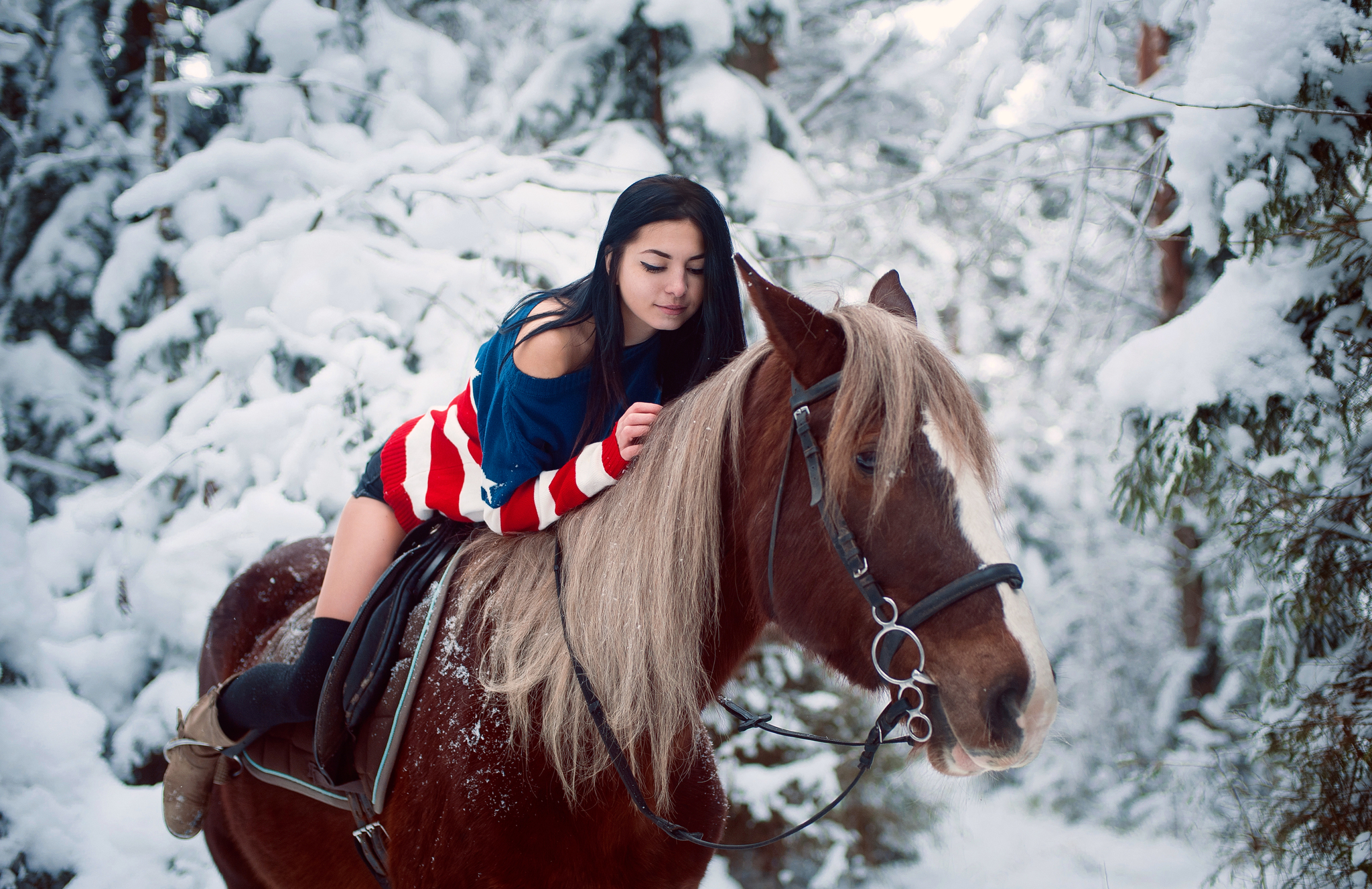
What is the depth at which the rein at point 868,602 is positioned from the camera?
126cm

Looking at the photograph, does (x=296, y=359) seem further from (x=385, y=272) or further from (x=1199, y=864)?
(x=1199, y=864)

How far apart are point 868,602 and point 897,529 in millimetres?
159

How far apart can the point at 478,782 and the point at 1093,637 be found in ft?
27.3

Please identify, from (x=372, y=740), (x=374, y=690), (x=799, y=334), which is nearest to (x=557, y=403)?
(x=799, y=334)

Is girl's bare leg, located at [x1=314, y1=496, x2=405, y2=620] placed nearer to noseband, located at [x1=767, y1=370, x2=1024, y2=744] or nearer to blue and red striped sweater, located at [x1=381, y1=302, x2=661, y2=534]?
blue and red striped sweater, located at [x1=381, y1=302, x2=661, y2=534]

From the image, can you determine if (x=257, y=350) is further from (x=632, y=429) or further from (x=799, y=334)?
(x=799, y=334)

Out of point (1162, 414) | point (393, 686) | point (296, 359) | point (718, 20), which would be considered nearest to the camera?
point (393, 686)

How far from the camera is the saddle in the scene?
1824 mm

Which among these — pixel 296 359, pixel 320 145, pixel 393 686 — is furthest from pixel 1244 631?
pixel 320 145

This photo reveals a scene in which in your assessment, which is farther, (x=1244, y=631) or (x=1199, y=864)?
(x=1199, y=864)

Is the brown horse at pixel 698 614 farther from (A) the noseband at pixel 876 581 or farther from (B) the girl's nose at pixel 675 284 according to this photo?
(B) the girl's nose at pixel 675 284

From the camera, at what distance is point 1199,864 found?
5.42m

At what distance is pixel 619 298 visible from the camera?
1.89 m

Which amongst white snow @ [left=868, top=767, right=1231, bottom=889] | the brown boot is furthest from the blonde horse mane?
white snow @ [left=868, top=767, right=1231, bottom=889]
